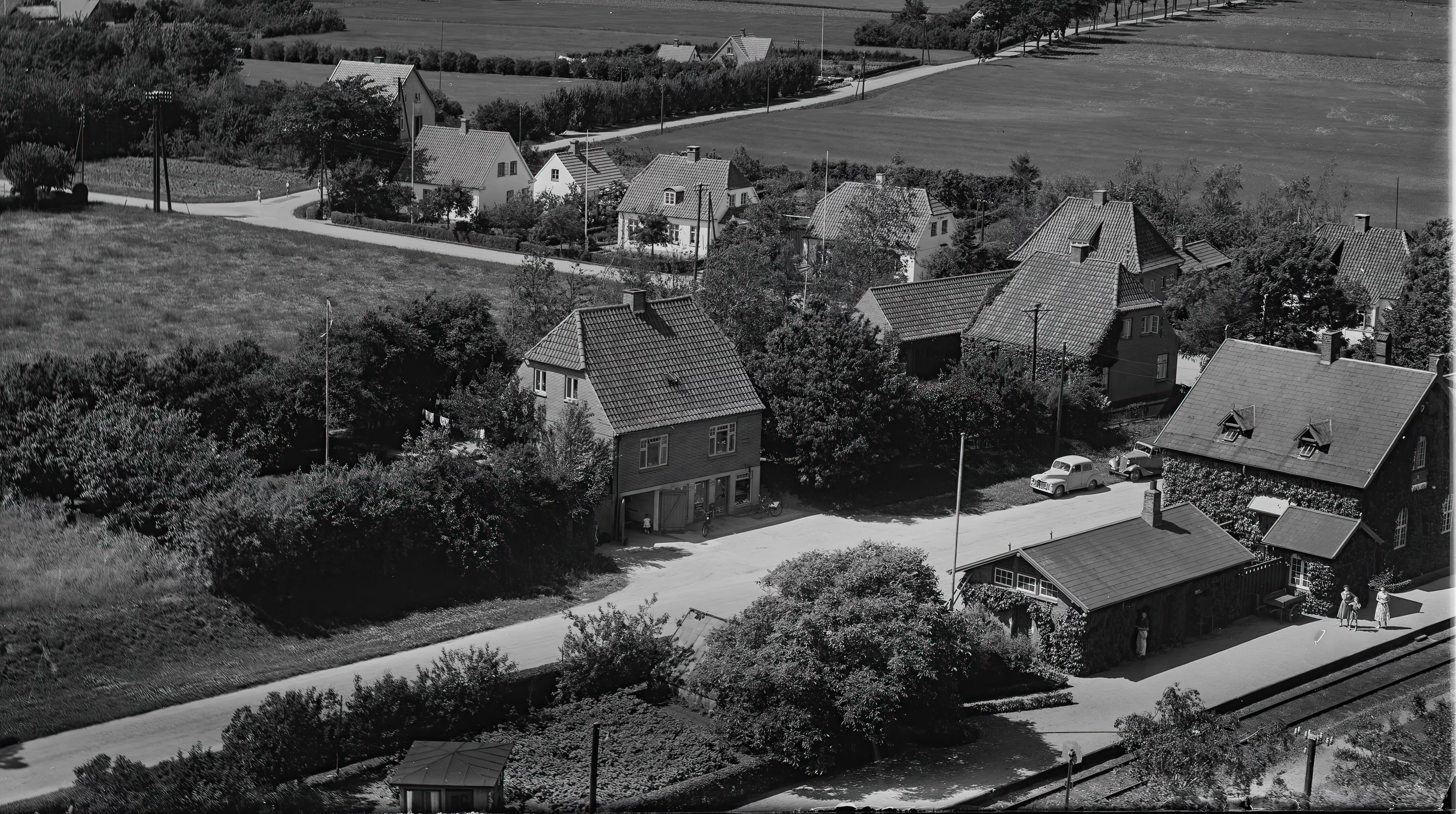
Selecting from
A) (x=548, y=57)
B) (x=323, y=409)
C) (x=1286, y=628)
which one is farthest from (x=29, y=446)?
(x=548, y=57)

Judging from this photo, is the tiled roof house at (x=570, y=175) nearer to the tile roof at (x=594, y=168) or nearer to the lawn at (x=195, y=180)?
the tile roof at (x=594, y=168)

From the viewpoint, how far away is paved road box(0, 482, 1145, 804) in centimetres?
3562

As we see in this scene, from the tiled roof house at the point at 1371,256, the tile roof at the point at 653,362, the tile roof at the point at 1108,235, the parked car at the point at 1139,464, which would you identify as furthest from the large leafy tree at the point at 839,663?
the tiled roof house at the point at 1371,256

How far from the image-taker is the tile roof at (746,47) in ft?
490

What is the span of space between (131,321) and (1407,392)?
50.5 meters

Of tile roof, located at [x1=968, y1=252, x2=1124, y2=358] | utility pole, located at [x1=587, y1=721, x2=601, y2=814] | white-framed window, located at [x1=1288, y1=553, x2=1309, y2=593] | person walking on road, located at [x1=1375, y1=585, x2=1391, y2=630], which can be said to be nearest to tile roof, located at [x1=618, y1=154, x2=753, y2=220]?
tile roof, located at [x1=968, y1=252, x2=1124, y2=358]

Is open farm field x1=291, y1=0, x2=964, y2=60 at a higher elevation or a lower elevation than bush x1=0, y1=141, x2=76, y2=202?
higher

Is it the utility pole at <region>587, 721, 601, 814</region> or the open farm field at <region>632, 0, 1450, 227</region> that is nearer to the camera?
the utility pole at <region>587, 721, 601, 814</region>

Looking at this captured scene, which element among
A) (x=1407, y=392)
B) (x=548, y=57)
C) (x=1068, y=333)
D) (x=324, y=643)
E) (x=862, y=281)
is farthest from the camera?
(x=548, y=57)

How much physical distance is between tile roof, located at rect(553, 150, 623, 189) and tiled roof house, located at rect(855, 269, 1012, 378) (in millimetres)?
34079

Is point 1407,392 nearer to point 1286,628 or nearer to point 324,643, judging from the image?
point 1286,628

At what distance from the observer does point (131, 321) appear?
69562 millimetres

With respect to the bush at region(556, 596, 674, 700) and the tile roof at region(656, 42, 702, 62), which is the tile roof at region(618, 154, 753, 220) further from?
the tile roof at region(656, 42, 702, 62)

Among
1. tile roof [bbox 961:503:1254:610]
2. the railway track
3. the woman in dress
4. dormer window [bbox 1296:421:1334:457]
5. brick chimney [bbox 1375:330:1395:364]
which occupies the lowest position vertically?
the railway track
